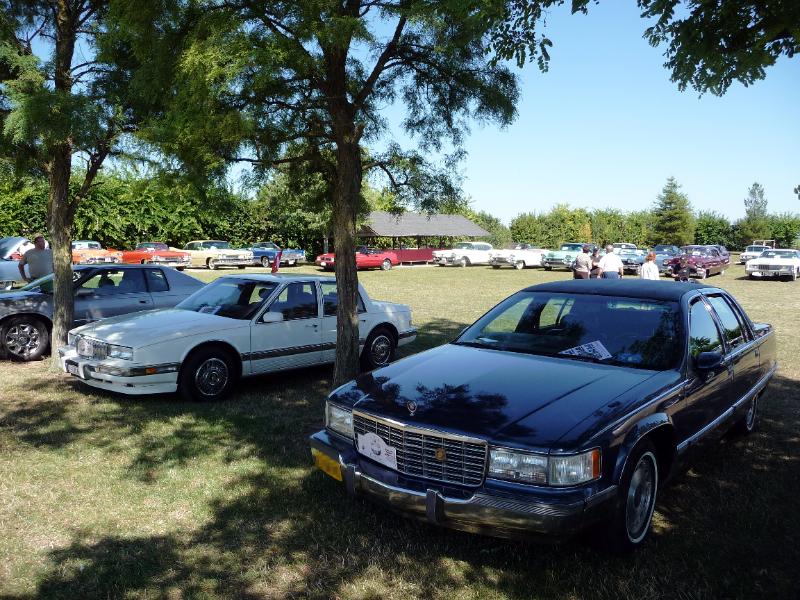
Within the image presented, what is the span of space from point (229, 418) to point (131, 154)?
14.2 feet

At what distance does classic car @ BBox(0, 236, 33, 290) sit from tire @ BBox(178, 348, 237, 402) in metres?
10.7

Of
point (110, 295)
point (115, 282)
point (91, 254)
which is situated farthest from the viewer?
point (91, 254)

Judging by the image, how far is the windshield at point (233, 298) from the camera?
24.7 ft

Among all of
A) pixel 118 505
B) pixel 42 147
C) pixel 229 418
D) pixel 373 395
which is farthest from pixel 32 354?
pixel 373 395

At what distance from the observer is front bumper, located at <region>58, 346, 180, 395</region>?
21.1 feet

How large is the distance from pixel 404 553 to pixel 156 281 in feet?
25.3

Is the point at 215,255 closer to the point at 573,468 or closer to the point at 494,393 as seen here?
the point at 494,393

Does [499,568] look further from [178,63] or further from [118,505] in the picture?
[178,63]

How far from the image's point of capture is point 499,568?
139 inches

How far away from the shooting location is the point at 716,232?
67.4 meters

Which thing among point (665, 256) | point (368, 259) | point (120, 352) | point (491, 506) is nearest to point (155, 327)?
point (120, 352)

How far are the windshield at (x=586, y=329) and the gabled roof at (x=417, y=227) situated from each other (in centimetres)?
4121

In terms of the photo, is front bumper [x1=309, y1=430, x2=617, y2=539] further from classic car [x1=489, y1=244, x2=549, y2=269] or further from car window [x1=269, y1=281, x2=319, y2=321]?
classic car [x1=489, y1=244, x2=549, y2=269]

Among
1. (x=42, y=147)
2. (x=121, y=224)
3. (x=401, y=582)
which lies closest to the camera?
(x=401, y=582)
